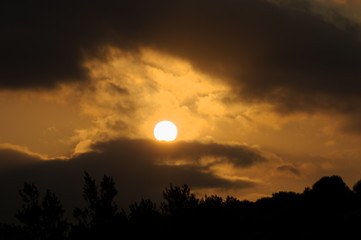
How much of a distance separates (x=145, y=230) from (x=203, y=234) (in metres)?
7.56

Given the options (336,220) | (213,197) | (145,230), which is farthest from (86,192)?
(336,220)

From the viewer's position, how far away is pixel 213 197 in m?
86.4

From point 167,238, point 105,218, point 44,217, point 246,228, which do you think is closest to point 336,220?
point 246,228

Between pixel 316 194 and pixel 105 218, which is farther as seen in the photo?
pixel 105 218

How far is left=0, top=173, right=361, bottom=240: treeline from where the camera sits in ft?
183

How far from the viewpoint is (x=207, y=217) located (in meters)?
68.1

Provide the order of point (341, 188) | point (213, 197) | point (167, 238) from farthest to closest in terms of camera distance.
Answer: point (213, 197) < point (341, 188) < point (167, 238)

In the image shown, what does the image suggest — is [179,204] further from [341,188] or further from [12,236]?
[12,236]

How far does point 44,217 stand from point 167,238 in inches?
1623

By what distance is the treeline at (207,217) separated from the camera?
55872 millimetres

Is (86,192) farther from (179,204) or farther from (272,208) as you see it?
(272,208)

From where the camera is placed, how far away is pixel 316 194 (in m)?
76.8

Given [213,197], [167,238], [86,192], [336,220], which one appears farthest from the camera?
[86,192]

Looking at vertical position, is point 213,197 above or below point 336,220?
above
